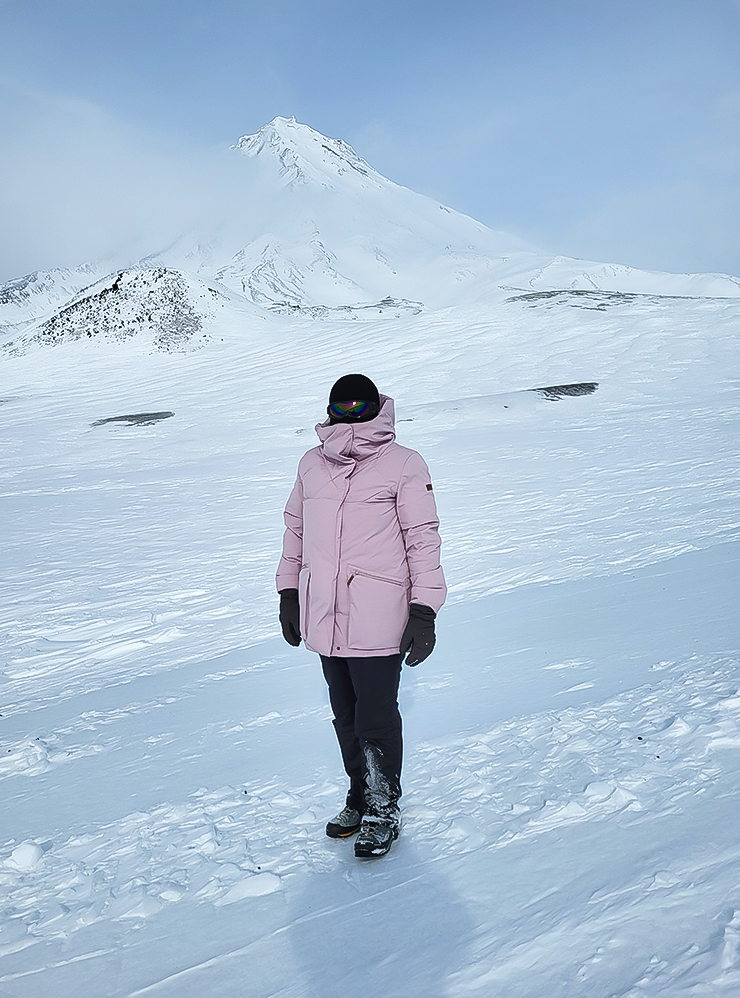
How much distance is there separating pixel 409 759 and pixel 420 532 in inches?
50.8

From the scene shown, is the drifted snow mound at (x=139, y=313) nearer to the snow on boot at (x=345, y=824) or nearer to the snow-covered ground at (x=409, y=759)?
the snow-covered ground at (x=409, y=759)

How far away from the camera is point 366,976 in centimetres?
211

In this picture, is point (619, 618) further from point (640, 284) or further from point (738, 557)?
point (640, 284)

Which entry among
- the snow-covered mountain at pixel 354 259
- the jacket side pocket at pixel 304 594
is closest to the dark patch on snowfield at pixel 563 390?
the jacket side pocket at pixel 304 594

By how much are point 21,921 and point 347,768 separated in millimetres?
1243

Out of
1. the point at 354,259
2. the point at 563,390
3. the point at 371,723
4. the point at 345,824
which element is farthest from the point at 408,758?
the point at 354,259

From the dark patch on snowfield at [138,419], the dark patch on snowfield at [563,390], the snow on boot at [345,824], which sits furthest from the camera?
the dark patch on snowfield at [138,419]

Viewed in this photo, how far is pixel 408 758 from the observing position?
3.30 metres

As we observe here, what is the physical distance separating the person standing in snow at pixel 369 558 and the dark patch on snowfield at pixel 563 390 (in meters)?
12.3

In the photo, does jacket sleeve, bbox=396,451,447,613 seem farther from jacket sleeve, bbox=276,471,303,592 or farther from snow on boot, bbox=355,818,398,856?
snow on boot, bbox=355,818,398,856

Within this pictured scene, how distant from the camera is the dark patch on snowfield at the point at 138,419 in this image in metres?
15.4

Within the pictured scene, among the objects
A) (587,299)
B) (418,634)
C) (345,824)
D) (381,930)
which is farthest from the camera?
(587,299)

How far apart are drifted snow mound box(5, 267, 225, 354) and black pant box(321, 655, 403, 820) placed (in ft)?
72.6

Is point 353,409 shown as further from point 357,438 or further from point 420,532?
point 420,532
